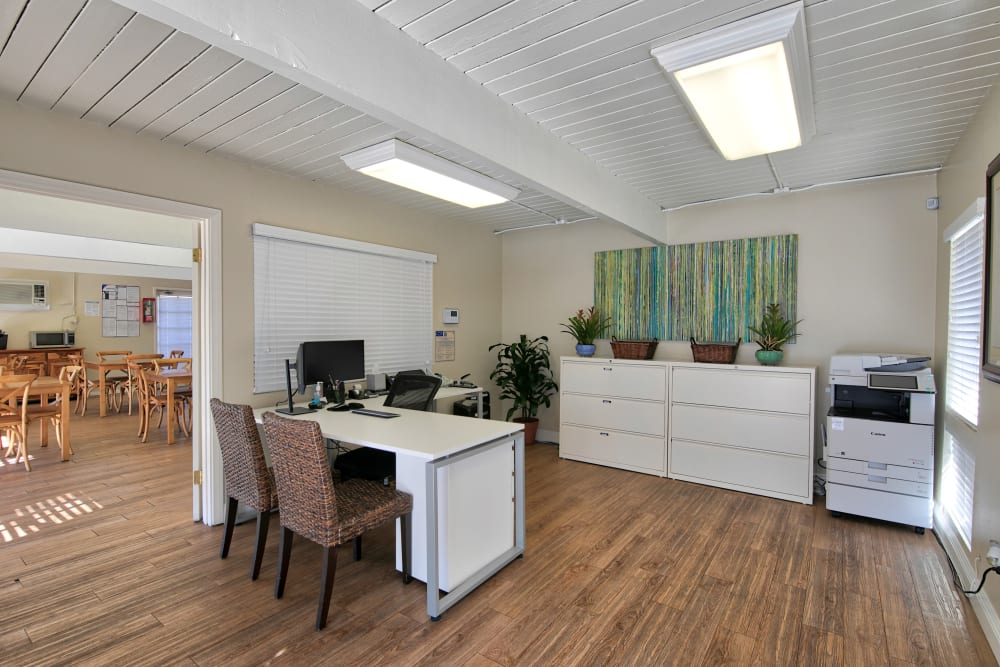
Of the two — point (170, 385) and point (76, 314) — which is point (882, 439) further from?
point (76, 314)

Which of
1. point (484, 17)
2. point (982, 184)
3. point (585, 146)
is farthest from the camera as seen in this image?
point (585, 146)

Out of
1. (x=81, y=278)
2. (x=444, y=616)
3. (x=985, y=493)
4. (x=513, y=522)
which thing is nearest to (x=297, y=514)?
(x=444, y=616)

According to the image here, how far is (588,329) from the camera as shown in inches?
198

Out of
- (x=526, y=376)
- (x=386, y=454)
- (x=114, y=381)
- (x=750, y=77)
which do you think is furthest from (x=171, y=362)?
(x=750, y=77)

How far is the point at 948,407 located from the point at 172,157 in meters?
5.15

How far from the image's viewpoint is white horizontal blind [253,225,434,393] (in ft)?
11.9

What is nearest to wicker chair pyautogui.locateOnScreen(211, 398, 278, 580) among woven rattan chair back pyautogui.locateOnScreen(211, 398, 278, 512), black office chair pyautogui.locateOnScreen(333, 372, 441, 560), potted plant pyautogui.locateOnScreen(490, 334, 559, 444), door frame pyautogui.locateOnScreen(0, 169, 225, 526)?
woven rattan chair back pyautogui.locateOnScreen(211, 398, 278, 512)

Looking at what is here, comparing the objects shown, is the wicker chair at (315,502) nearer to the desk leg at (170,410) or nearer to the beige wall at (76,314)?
the desk leg at (170,410)

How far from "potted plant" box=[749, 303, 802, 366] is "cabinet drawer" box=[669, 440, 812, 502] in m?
0.77

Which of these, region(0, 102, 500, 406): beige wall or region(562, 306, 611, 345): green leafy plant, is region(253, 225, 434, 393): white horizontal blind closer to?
region(0, 102, 500, 406): beige wall

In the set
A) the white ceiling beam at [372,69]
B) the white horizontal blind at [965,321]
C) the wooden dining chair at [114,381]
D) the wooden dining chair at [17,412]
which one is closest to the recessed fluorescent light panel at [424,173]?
the white ceiling beam at [372,69]

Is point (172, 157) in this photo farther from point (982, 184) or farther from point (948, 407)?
point (948, 407)

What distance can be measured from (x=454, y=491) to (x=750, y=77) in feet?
7.45

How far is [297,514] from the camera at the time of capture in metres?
2.31
